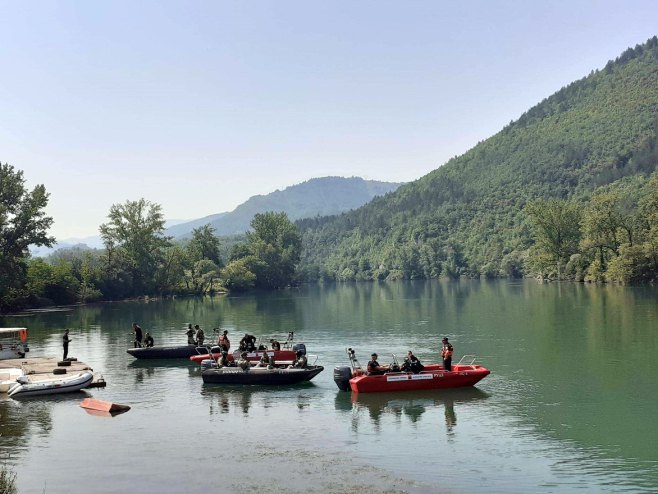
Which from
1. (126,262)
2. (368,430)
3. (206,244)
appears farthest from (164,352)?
(206,244)

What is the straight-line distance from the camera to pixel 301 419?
32.3 meters

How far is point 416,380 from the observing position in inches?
1463

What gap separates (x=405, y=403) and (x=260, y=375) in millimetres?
9599

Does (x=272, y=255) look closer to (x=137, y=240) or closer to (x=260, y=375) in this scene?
(x=137, y=240)

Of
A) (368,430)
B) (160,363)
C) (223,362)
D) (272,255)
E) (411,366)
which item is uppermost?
(272,255)

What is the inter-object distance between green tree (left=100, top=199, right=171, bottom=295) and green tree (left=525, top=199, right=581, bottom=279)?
8448 centimetres

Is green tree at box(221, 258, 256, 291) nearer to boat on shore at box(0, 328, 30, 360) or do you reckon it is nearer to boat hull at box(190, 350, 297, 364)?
boat on shore at box(0, 328, 30, 360)

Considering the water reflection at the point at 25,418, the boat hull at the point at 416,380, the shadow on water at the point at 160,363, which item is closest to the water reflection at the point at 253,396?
the boat hull at the point at 416,380

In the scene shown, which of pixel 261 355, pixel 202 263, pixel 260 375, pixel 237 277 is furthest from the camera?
pixel 237 277

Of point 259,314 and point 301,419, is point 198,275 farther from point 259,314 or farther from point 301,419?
point 301,419

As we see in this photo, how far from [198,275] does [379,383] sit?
135533 mm

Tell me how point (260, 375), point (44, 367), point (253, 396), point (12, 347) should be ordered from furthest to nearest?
point (12, 347)
point (44, 367)
point (260, 375)
point (253, 396)

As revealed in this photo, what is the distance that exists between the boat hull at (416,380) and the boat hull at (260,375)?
13.3 ft

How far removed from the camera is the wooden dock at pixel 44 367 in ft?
134
